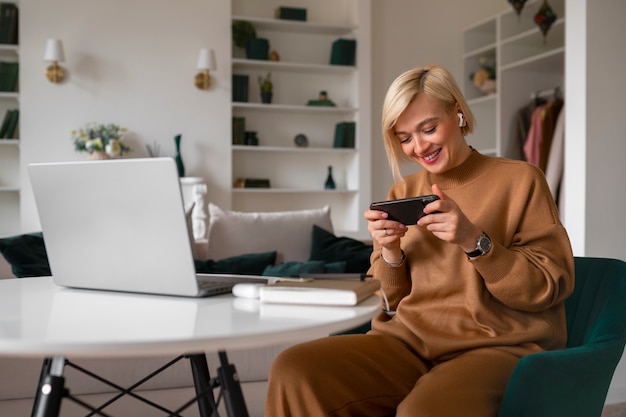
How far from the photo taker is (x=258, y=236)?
11.3 ft

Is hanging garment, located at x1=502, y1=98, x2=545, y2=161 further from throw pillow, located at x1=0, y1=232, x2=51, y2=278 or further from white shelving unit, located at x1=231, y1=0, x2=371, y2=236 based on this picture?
throw pillow, located at x1=0, y1=232, x2=51, y2=278

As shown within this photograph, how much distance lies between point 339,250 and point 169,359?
1.04m

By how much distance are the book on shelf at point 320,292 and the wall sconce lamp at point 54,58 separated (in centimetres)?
469

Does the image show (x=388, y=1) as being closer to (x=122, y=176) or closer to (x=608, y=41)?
(x=608, y=41)

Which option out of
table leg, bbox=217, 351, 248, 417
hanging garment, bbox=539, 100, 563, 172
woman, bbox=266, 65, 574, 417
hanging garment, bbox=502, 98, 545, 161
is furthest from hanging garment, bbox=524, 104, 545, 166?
table leg, bbox=217, 351, 248, 417

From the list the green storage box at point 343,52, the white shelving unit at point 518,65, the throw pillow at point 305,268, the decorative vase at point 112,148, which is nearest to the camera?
the throw pillow at point 305,268

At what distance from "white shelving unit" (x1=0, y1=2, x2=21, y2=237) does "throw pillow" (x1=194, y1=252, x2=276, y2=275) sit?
11.0 ft

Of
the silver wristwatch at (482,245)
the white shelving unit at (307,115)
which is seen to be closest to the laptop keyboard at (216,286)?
the silver wristwatch at (482,245)

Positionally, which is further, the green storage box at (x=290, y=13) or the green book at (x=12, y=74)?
the green storage box at (x=290, y=13)

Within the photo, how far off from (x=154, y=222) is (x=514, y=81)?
5294 mm

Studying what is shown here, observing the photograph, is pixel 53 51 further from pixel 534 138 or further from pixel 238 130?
pixel 534 138

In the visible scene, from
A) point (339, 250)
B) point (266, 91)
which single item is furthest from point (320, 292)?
point (266, 91)

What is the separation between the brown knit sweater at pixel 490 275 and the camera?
1.49 m

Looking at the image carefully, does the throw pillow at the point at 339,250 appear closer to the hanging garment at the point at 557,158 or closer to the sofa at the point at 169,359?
the sofa at the point at 169,359
